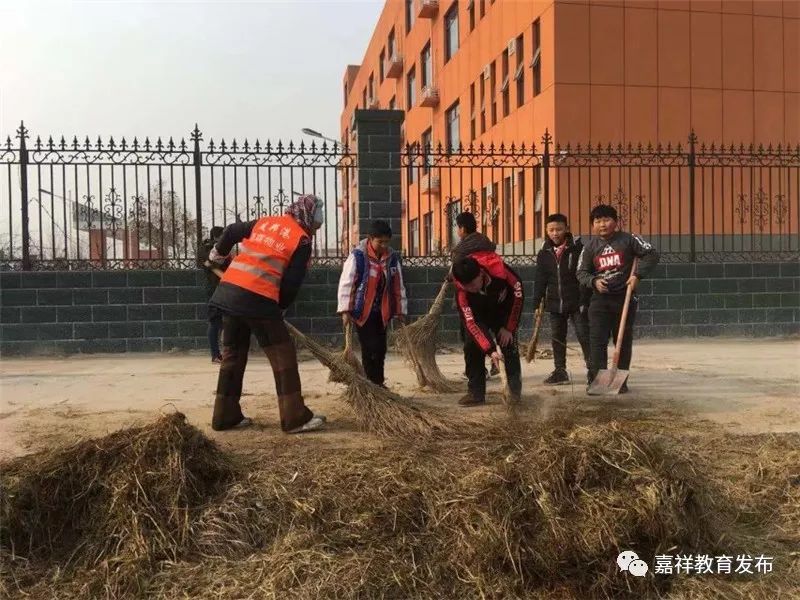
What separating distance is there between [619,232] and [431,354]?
6.64 feet

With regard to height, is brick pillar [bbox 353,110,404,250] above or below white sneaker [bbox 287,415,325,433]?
above

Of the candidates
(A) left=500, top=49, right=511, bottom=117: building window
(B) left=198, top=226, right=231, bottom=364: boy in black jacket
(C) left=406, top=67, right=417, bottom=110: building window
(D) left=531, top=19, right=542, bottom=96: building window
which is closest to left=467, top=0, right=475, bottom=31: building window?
(A) left=500, top=49, right=511, bottom=117: building window

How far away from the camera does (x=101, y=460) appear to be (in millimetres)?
3365

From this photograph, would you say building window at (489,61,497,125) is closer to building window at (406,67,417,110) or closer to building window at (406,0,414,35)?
building window at (406,67,417,110)

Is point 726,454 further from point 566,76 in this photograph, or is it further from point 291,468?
point 566,76

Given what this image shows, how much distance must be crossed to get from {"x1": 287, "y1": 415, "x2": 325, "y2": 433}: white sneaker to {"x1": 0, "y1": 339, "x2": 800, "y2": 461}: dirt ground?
8 cm

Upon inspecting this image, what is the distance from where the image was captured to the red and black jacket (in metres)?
5.48

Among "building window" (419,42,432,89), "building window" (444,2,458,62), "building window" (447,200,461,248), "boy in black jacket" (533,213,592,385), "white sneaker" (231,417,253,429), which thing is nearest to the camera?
"white sneaker" (231,417,253,429)

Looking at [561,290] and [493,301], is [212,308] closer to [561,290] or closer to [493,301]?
[493,301]

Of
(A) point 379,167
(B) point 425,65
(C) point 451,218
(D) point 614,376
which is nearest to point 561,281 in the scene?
(D) point 614,376

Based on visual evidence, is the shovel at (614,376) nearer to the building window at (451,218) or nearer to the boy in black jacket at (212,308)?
the boy in black jacket at (212,308)

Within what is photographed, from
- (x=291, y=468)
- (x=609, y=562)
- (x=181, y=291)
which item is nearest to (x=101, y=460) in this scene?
(x=291, y=468)

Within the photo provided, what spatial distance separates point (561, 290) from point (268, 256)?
10.8ft

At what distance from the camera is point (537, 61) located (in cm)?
1705
